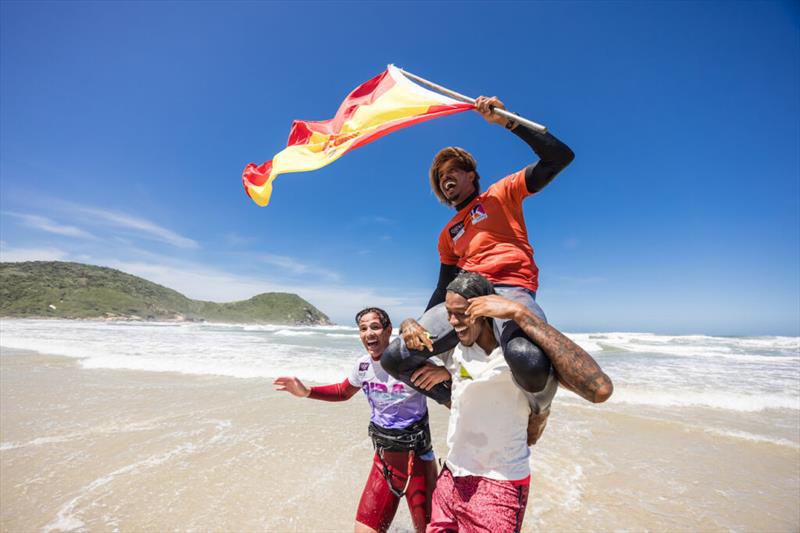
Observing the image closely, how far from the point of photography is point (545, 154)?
2.23m

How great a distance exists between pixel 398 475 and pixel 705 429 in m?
7.80

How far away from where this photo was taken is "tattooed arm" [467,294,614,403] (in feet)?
5.12

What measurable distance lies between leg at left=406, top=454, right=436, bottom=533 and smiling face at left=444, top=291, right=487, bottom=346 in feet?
5.52

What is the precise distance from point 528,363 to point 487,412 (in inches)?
18.9

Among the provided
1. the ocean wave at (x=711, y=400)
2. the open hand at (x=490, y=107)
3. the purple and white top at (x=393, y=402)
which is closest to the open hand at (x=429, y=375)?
the purple and white top at (x=393, y=402)

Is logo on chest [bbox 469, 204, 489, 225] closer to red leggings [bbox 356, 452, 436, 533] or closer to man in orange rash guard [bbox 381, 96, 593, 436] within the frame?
man in orange rash guard [bbox 381, 96, 593, 436]

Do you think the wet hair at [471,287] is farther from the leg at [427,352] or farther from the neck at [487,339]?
the leg at [427,352]

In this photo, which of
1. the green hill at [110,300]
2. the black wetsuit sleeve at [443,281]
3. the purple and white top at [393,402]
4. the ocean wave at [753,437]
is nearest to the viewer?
the black wetsuit sleeve at [443,281]

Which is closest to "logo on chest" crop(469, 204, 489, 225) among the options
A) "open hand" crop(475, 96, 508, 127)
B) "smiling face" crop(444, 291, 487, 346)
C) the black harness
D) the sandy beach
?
"open hand" crop(475, 96, 508, 127)

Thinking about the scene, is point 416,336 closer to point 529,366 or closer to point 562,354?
point 529,366

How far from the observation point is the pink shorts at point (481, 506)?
171 centimetres

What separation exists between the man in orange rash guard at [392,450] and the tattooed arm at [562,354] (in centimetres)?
175

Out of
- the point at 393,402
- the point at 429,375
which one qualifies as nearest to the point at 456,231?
the point at 429,375

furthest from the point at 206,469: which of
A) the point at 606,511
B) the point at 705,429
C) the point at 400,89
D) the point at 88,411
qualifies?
the point at 705,429
